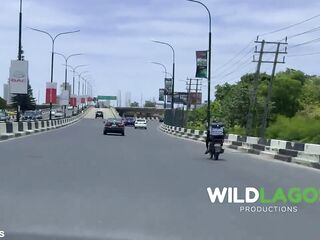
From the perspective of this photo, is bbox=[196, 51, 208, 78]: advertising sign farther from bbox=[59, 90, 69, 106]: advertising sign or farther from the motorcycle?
bbox=[59, 90, 69, 106]: advertising sign

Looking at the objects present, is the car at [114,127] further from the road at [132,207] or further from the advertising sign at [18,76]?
the road at [132,207]

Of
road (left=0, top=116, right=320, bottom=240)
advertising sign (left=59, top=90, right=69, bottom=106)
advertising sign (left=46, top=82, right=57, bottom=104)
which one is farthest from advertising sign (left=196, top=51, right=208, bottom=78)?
advertising sign (left=59, top=90, right=69, bottom=106)

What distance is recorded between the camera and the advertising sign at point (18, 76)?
4844 centimetres

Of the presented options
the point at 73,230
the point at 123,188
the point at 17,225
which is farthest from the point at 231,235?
the point at 123,188

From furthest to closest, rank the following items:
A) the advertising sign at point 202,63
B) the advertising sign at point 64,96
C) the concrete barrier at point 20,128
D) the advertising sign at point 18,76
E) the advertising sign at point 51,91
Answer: the advertising sign at point 64,96
the advertising sign at point 51,91
the advertising sign at point 202,63
the advertising sign at point 18,76
the concrete barrier at point 20,128

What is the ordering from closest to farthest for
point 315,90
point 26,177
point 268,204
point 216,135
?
point 268,204
point 26,177
point 216,135
point 315,90

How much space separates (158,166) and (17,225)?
37.4ft

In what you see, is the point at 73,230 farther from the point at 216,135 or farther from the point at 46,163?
the point at 216,135

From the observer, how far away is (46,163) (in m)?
20.0

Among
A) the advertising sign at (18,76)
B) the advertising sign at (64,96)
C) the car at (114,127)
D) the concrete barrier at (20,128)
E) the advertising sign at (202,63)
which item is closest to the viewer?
the concrete barrier at (20,128)

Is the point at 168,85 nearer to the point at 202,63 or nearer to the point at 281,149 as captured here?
the point at 202,63

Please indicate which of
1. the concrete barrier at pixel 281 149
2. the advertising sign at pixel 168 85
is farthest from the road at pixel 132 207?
the advertising sign at pixel 168 85

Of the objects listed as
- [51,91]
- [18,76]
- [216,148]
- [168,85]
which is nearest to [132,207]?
[216,148]

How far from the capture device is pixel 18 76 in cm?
4888
